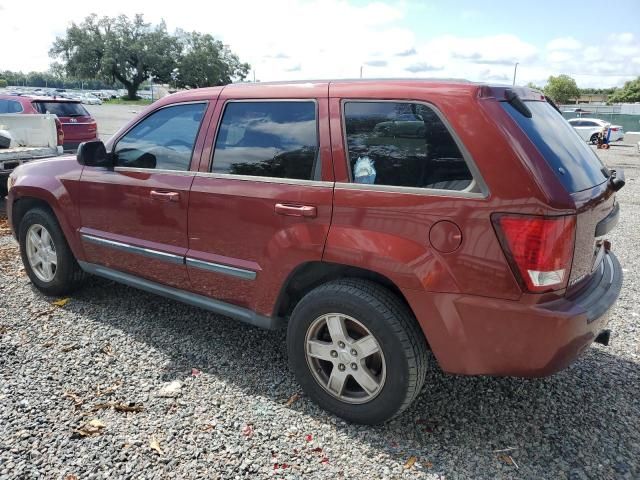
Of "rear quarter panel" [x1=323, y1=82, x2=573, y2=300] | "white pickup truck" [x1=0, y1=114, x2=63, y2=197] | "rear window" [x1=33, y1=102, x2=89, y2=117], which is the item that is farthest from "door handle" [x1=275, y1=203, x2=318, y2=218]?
"rear window" [x1=33, y1=102, x2=89, y2=117]

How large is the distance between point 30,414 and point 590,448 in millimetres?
3061

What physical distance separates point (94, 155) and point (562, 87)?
4546 inches

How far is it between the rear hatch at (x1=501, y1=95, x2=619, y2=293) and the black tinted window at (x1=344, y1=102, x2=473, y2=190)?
0.35 m

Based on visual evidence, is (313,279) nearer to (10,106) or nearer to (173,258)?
(173,258)

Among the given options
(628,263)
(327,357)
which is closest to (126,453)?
(327,357)

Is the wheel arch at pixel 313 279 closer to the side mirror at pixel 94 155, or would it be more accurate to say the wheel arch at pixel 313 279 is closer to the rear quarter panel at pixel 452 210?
the rear quarter panel at pixel 452 210

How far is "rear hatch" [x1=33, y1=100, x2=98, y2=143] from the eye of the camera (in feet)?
39.1

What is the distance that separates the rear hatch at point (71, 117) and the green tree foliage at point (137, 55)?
63.4 metres

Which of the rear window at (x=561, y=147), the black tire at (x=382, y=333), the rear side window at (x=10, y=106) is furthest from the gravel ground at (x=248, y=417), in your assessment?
the rear side window at (x=10, y=106)

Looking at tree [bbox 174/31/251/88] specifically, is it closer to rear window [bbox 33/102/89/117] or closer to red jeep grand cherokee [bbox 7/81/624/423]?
rear window [bbox 33/102/89/117]

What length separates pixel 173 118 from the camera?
142 inches

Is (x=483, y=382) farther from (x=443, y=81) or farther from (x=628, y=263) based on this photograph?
(x=628, y=263)

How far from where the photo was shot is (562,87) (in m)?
103

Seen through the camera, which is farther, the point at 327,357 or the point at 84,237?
the point at 84,237
